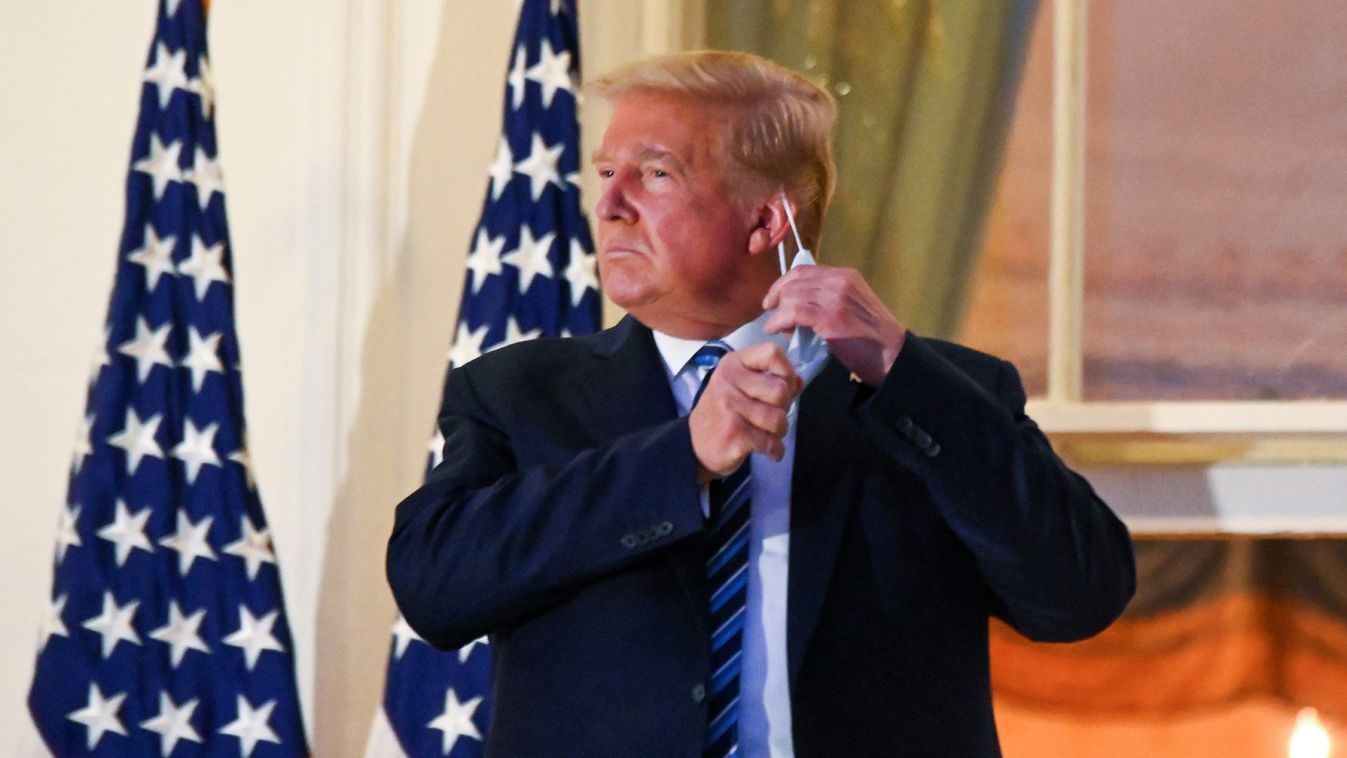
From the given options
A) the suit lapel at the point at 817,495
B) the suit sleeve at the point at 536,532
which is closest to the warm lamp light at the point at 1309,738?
the suit lapel at the point at 817,495

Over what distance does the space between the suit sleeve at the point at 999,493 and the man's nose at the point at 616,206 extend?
15.7 inches

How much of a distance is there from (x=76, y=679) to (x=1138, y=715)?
2084 mm

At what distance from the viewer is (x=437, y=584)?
1770 mm

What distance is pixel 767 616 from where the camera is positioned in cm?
177

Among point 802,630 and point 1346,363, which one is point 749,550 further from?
point 1346,363

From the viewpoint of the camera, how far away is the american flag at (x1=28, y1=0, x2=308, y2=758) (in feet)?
10.1

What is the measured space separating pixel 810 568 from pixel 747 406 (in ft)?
0.78

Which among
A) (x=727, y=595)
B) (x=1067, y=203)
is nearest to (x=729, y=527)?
(x=727, y=595)

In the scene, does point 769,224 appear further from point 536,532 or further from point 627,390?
point 536,532

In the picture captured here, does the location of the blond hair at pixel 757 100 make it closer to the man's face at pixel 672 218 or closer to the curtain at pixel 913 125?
the man's face at pixel 672 218

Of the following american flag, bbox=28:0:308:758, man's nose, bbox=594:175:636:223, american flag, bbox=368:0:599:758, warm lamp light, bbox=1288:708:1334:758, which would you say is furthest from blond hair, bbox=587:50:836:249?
warm lamp light, bbox=1288:708:1334:758

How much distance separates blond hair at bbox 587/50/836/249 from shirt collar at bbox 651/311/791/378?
18 cm

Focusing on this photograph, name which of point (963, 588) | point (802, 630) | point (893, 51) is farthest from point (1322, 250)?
point (802, 630)

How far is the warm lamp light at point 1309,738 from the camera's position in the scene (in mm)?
3205
